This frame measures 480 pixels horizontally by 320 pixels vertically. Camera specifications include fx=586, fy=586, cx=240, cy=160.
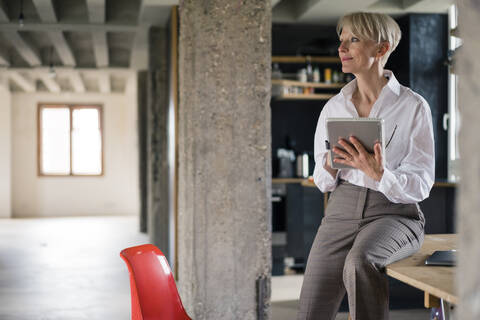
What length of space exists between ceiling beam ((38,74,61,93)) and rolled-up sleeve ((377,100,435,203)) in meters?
10.2

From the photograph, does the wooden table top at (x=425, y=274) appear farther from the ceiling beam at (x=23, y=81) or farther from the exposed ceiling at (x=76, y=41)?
the ceiling beam at (x=23, y=81)

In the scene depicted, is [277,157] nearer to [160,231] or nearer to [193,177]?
[160,231]

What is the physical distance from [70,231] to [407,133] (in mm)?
9151

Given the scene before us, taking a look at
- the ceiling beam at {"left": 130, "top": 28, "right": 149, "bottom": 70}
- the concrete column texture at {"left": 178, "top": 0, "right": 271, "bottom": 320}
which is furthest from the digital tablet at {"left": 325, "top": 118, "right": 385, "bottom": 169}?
the ceiling beam at {"left": 130, "top": 28, "right": 149, "bottom": 70}

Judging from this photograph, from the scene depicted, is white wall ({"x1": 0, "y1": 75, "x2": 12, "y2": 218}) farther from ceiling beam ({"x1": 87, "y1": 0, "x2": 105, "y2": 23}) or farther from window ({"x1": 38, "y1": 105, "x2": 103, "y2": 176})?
ceiling beam ({"x1": 87, "y1": 0, "x2": 105, "y2": 23})

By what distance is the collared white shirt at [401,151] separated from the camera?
1655 mm

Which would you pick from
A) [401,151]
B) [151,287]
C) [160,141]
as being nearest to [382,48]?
[401,151]

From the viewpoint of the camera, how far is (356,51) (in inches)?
71.4

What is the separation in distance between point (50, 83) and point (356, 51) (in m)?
11.0

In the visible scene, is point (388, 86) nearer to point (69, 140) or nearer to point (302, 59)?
point (302, 59)

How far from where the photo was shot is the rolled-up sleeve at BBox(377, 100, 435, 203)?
64.4 inches

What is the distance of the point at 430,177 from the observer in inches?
66.6

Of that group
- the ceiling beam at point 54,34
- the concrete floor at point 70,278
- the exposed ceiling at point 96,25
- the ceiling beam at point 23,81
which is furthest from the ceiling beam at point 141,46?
the concrete floor at point 70,278

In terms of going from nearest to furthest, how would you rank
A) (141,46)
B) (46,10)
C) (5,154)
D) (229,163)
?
(229,163) < (46,10) < (141,46) < (5,154)
